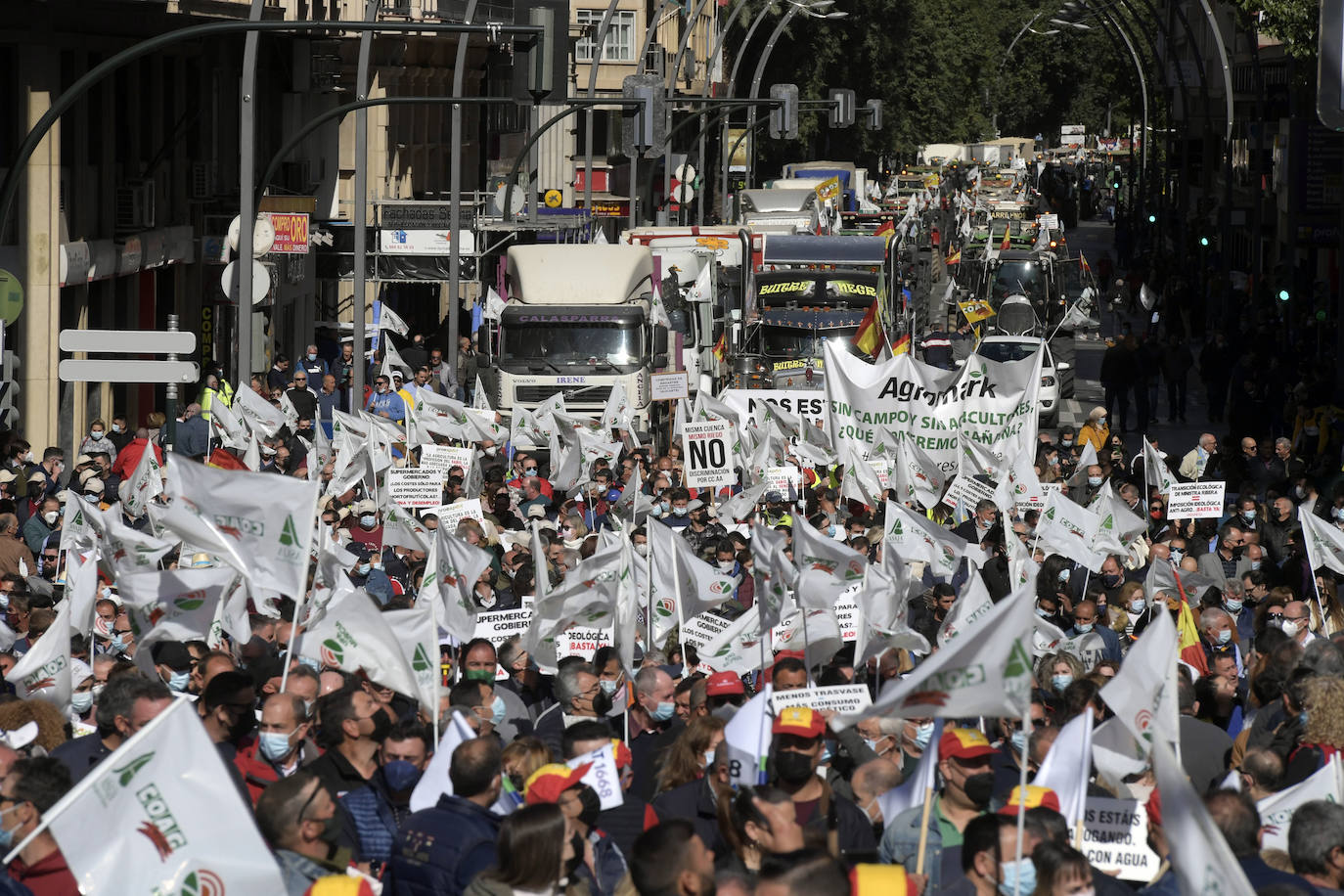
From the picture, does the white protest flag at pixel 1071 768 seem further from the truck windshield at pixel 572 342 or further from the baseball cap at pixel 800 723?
the truck windshield at pixel 572 342

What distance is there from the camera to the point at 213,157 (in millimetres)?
32969

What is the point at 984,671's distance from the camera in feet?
21.3

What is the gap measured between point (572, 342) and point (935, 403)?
8611 mm

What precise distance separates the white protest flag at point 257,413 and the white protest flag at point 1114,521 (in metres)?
8.45

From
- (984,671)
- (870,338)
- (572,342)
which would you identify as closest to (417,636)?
(984,671)

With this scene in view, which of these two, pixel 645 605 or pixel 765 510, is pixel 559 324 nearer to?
pixel 765 510

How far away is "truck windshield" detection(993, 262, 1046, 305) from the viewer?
130ft

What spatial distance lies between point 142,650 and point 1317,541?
7.30m

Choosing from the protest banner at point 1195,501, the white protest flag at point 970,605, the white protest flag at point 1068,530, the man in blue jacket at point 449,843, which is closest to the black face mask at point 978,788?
the man in blue jacket at point 449,843

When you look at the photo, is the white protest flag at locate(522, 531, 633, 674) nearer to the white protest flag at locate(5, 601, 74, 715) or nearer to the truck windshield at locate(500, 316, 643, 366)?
the white protest flag at locate(5, 601, 74, 715)

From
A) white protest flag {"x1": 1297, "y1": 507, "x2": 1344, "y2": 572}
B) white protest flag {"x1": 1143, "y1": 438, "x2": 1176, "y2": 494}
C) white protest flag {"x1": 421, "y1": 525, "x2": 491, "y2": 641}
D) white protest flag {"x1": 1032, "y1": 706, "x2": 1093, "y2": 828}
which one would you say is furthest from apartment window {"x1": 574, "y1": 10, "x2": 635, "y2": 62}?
white protest flag {"x1": 1032, "y1": 706, "x2": 1093, "y2": 828}

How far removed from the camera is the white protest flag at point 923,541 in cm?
1370

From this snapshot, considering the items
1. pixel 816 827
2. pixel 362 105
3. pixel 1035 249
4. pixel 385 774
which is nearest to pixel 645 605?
pixel 385 774

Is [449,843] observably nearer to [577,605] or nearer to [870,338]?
[577,605]
